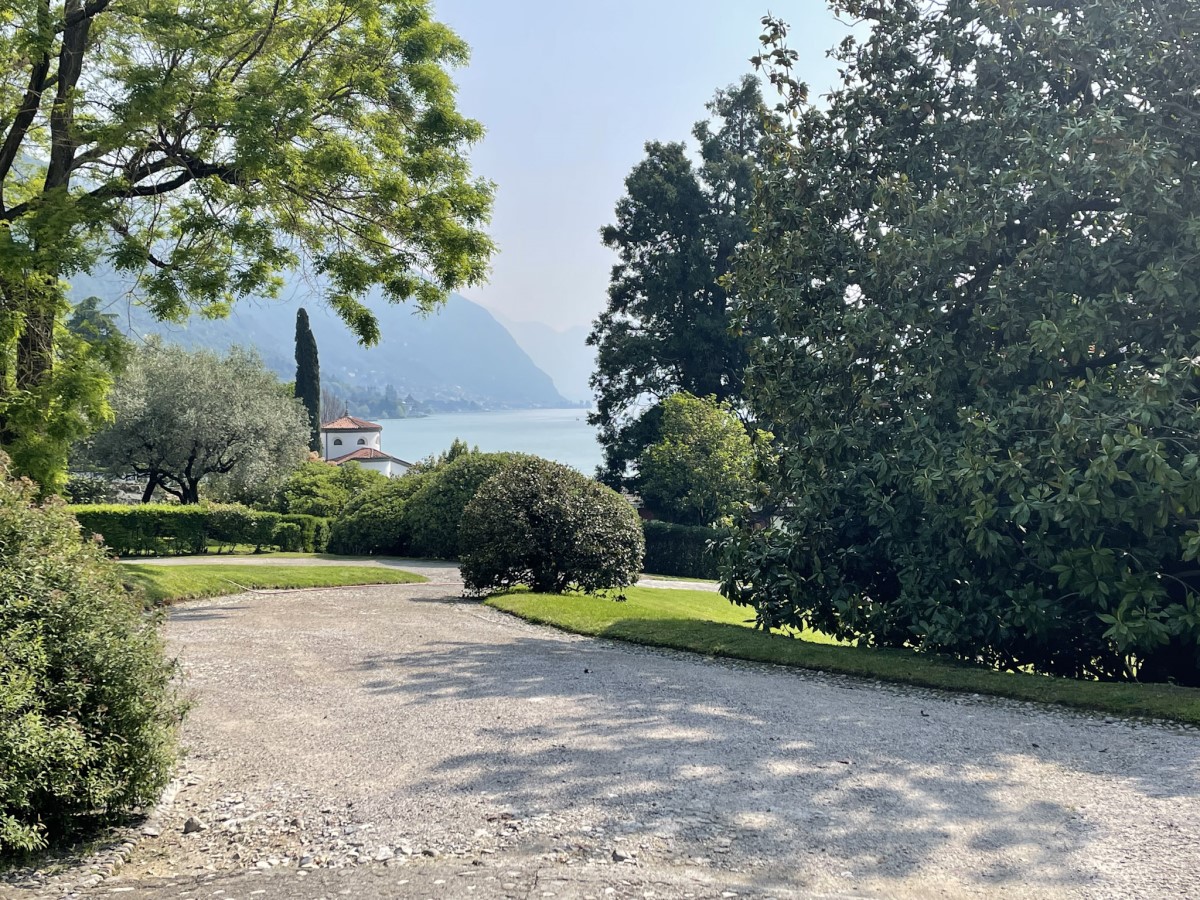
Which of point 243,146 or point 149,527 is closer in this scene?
point 243,146

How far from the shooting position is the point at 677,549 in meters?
32.8

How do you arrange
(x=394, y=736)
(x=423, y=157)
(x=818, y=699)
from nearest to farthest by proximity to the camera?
(x=394, y=736) → (x=818, y=699) → (x=423, y=157)

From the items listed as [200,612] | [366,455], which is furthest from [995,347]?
[366,455]

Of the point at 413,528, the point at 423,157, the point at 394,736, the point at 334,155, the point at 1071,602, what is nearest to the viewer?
the point at 394,736

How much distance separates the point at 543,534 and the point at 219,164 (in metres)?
8.19

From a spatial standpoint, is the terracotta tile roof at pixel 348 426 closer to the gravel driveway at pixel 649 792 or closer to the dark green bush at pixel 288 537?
the dark green bush at pixel 288 537

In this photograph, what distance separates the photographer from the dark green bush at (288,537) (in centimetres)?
3130

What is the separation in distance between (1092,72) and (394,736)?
33.0 feet

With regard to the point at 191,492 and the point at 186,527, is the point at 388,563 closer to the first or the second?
the point at 186,527

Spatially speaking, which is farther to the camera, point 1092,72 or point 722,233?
point 722,233

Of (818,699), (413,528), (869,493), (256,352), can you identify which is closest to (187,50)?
(869,493)

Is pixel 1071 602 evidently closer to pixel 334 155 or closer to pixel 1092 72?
pixel 1092 72

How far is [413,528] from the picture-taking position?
28750 millimetres

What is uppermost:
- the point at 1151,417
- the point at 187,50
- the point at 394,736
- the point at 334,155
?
the point at 187,50
